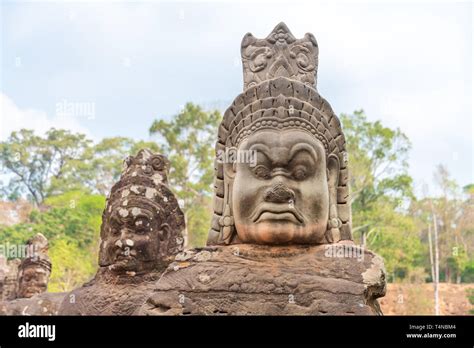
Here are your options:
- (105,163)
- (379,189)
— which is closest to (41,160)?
(105,163)

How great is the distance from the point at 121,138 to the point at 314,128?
2316 cm

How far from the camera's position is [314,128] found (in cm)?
392

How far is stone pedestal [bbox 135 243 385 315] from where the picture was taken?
336cm

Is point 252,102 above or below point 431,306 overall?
above

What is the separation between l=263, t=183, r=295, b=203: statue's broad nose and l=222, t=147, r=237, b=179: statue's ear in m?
0.49

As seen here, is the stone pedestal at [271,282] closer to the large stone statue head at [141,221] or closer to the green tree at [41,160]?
the large stone statue head at [141,221]

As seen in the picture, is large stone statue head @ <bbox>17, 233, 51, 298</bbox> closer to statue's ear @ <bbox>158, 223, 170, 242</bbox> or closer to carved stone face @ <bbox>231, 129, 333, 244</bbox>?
statue's ear @ <bbox>158, 223, 170, 242</bbox>

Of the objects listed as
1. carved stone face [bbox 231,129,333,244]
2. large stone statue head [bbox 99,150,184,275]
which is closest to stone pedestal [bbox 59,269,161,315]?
large stone statue head [bbox 99,150,184,275]

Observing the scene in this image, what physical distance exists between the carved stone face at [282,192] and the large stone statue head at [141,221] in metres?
1.86

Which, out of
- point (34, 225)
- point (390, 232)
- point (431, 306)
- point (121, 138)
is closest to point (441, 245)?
point (431, 306)

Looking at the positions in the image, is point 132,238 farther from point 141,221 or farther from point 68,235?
point 68,235

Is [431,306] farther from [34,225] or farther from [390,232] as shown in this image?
[34,225]

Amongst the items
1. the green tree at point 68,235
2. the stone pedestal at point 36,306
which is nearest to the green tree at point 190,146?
the green tree at point 68,235

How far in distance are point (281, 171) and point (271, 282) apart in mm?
860
